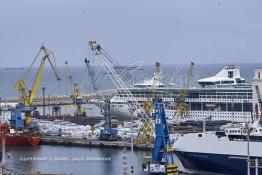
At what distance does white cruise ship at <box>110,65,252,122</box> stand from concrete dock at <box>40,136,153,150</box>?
31.0ft

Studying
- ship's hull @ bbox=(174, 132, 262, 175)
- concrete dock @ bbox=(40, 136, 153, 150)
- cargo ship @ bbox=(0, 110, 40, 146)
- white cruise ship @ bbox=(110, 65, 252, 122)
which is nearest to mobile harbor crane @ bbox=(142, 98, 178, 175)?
ship's hull @ bbox=(174, 132, 262, 175)

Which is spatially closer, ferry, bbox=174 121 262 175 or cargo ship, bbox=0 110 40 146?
ferry, bbox=174 121 262 175

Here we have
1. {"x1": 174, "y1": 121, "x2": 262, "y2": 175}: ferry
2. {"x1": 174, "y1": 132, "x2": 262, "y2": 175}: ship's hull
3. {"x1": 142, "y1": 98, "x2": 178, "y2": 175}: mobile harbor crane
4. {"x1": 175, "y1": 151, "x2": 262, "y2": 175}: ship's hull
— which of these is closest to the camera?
{"x1": 174, "y1": 121, "x2": 262, "y2": 175}: ferry

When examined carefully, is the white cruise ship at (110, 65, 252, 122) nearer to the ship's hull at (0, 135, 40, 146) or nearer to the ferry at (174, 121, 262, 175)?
the ship's hull at (0, 135, 40, 146)

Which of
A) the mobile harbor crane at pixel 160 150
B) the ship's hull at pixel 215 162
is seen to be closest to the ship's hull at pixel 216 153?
the ship's hull at pixel 215 162

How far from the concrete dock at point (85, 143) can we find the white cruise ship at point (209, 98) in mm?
9446

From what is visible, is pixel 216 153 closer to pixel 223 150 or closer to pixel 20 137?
pixel 223 150

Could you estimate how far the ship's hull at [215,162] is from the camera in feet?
132

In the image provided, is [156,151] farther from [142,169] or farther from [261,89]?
[261,89]

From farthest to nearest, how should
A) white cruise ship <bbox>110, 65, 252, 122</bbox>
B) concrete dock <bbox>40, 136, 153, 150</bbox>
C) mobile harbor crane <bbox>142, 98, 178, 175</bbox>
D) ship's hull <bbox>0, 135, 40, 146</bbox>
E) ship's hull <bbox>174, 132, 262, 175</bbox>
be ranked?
1. white cruise ship <bbox>110, 65, 252, 122</bbox>
2. ship's hull <bbox>0, 135, 40, 146</bbox>
3. concrete dock <bbox>40, 136, 153, 150</bbox>
4. mobile harbor crane <bbox>142, 98, 178, 175</bbox>
5. ship's hull <bbox>174, 132, 262, 175</bbox>

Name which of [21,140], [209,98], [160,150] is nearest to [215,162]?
[160,150]

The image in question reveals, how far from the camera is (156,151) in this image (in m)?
41.2

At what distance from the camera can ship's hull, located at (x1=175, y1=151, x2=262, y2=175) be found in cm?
4012

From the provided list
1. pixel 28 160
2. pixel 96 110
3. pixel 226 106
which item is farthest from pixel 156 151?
pixel 96 110
